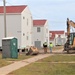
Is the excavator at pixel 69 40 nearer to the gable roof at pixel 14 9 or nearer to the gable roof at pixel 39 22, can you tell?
the gable roof at pixel 14 9

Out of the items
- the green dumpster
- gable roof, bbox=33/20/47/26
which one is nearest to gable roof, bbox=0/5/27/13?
the green dumpster

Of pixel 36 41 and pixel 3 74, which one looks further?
pixel 36 41

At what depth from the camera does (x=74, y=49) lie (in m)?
47.0

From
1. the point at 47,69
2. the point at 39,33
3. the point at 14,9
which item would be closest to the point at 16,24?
the point at 14,9

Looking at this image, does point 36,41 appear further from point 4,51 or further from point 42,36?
point 4,51

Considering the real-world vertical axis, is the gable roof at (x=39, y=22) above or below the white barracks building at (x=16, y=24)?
above

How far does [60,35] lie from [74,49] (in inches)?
3681

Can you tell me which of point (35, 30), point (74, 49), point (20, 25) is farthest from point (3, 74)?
point (35, 30)

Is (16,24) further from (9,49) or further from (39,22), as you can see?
(39,22)

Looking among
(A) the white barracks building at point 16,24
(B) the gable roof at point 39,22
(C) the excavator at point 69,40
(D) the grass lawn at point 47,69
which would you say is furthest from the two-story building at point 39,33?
(D) the grass lawn at point 47,69

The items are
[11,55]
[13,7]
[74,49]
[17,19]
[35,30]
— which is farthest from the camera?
[35,30]

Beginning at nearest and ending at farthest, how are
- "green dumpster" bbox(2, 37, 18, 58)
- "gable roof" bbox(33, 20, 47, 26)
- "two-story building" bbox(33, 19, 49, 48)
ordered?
"green dumpster" bbox(2, 37, 18, 58), "two-story building" bbox(33, 19, 49, 48), "gable roof" bbox(33, 20, 47, 26)

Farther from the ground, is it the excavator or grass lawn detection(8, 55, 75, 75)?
the excavator

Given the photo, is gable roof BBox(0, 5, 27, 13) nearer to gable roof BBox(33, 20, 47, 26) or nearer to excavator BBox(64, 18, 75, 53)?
excavator BBox(64, 18, 75, 53)
